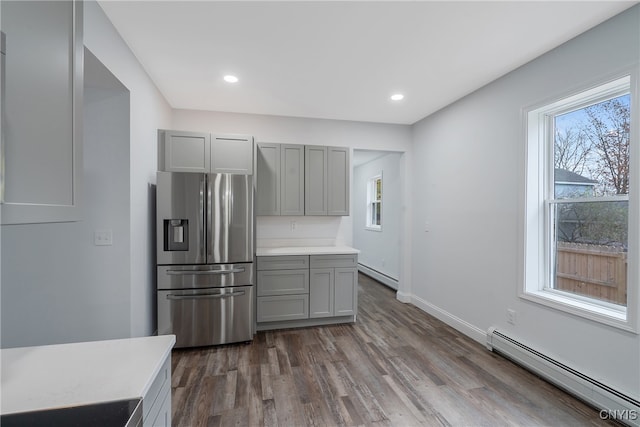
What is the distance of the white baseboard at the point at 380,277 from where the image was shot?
493cm

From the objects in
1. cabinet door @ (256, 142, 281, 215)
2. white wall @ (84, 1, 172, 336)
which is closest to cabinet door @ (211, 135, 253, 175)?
cabinet door @ (256, 142, 281, 215)

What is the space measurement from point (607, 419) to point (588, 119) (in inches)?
82.3

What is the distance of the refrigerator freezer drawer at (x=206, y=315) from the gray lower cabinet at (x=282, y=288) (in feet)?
0.87

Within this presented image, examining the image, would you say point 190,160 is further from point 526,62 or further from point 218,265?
point 526,62

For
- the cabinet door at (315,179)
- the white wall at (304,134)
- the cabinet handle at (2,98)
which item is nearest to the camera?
the cabinet handle at (2,98)

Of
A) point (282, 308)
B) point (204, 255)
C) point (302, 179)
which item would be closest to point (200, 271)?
point (204, 255)

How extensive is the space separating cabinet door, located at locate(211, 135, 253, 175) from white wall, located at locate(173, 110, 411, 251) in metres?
0.45

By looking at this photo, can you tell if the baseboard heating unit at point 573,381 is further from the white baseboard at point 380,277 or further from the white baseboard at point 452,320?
the white baseboard at point 380,277

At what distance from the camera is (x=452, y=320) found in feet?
11.0

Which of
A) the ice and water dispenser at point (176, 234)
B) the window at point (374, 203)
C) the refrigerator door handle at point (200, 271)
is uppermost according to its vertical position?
the window at point (374, 203)

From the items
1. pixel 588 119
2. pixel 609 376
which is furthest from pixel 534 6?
pixel 609 376

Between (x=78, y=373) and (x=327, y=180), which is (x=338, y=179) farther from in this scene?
(x=78, y=373)

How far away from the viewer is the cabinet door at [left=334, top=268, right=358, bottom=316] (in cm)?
342

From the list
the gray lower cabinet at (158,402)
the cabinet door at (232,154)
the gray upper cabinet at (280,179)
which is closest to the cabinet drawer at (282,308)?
the gray upper cabinet at (280,179)
